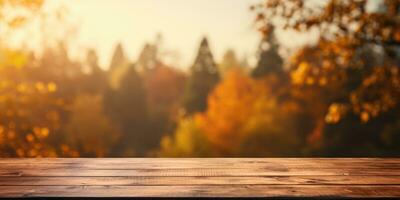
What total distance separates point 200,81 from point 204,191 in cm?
5518

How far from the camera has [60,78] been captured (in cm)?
4812

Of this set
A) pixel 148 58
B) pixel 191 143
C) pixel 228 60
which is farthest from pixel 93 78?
pixel 228 60

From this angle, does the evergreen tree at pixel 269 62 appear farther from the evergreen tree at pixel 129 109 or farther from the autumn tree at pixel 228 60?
the autumn tree at pixel 228 60

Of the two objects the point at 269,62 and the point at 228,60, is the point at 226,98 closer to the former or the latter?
the point at 269,62

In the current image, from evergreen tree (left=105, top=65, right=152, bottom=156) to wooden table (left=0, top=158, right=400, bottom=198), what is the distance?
5628cm

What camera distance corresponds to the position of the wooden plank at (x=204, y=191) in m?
3.13

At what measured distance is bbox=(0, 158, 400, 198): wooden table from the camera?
3217 millimetres

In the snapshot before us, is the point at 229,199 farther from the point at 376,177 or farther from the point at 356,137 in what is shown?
the point at 356,137

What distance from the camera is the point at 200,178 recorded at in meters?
3.73

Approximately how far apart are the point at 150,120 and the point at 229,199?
6273cm

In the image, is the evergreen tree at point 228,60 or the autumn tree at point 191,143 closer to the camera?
the autumn tree at point 191,143

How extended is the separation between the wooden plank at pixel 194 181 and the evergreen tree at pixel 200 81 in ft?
176

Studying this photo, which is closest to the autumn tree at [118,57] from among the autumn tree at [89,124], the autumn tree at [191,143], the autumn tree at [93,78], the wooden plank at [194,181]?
the autumn tree at [93,78]

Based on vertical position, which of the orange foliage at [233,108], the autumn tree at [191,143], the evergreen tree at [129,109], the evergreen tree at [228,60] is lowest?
the autumn tree at [191,143]
